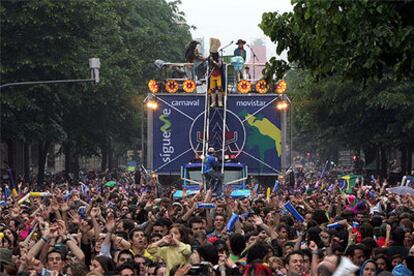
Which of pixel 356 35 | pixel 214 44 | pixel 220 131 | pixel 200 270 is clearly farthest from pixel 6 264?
pixel 214 44

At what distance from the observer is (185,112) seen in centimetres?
3238

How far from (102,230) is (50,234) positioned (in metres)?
2.71

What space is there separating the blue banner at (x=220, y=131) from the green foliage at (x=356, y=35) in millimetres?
16101

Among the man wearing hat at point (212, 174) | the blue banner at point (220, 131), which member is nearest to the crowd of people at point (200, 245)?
the man wearing hat at point (212, 174)

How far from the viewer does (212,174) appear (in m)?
29.9

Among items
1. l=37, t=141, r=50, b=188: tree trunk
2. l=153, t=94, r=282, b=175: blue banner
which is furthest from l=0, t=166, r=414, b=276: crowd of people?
l=37, t=141, r=50, b=188: tree trunk

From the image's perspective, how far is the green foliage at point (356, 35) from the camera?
1461cm

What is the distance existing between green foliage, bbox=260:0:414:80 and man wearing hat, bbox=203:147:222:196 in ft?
45.9

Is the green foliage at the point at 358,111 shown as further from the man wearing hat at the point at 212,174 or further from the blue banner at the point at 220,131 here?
the man wearing hat at the point at 212,174

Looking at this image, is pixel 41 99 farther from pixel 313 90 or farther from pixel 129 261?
pixel 129 261

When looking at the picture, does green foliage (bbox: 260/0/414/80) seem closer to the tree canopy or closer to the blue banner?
the tree canopy

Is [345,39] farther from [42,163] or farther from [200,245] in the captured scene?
[42,163]

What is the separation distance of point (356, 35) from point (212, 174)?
1519 centimetres

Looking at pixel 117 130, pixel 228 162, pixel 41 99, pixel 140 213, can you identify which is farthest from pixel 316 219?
pixel 117 130
